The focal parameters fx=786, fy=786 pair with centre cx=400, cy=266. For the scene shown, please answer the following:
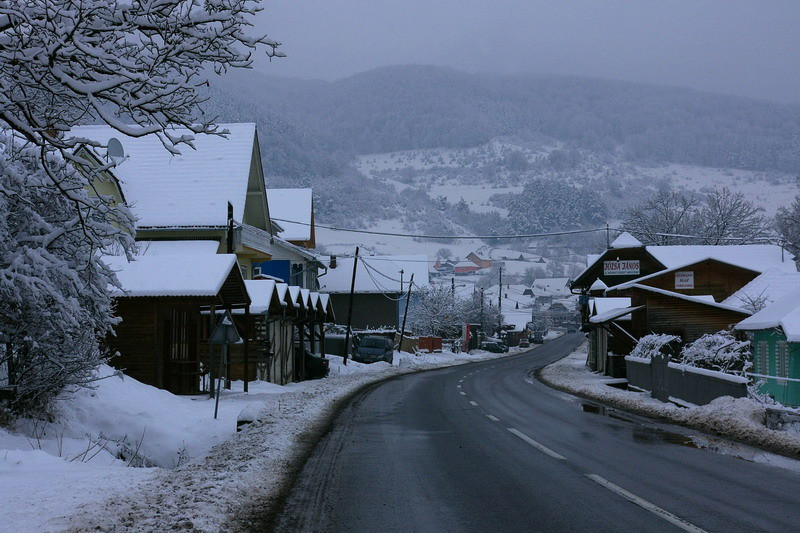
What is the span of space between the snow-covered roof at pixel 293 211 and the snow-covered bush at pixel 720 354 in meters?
30.9

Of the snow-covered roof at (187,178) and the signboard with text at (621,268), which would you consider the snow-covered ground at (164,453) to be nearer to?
the snow-covered roof at (187,178)

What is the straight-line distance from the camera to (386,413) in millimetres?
19438

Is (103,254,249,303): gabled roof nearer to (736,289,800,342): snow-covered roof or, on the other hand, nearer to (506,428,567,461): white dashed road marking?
(506,428,567,461): white dashed road marking

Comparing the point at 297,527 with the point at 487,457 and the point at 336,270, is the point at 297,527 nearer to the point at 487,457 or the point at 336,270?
the point at 487,457

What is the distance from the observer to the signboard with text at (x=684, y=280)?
44.5 metres

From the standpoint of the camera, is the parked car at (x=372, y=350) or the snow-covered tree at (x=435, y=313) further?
the snow-covered tree at (x=435, y=313)

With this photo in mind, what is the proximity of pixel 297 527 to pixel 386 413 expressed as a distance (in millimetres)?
12336

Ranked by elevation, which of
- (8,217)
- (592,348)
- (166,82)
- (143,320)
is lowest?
(592,348)

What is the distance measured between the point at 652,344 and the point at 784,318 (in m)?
11.0

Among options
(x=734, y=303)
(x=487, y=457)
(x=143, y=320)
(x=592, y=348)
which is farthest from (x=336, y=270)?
(x=487, y=457)

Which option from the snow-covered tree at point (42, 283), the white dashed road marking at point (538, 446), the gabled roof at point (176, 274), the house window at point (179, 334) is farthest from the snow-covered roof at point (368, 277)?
the snow-covered tree at point (42, 283)

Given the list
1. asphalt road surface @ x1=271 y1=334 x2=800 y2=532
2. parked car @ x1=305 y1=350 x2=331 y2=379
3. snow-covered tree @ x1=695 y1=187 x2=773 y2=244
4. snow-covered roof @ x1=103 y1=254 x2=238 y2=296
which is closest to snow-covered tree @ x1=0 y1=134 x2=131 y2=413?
asphalt road surface @ x1=271 y1=334 x2=800 y2=532

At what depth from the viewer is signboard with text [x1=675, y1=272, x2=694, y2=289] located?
146ft

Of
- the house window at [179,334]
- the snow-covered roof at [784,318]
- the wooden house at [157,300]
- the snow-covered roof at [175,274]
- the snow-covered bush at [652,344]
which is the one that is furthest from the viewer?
the snow-covered bush at [652,344]
